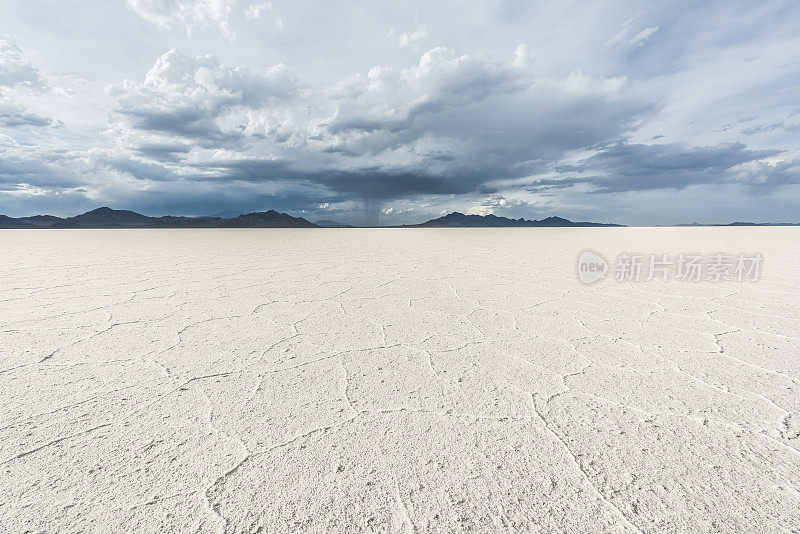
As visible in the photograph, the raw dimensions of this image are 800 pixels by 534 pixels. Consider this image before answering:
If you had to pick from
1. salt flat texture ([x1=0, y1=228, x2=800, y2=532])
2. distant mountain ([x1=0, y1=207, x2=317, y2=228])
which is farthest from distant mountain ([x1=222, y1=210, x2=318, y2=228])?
salt flat texture ([x1=0, y1=228, x2=800, y2=532])

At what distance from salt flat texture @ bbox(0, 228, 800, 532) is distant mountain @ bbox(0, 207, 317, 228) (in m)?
58.8

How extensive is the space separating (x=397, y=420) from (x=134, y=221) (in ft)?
270

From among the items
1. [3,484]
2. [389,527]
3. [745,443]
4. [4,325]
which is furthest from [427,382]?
[4,325]

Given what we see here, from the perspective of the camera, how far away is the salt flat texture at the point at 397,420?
960 mm

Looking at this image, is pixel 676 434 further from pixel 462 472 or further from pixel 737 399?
pixel 462 472

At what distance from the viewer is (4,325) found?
7.95 feet

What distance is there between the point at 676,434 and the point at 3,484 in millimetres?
2059

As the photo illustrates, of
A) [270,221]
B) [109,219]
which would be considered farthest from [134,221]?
[270,221]

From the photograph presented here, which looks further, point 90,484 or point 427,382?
point 427,382

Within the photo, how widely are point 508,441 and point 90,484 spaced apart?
48.4 inches

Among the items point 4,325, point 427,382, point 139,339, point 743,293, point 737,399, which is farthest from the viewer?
point 743,293

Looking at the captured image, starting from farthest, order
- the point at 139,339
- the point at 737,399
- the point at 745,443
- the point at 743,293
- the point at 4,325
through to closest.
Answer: the point at 743,293 < the point at 4,325 < the point at 139,339 < the point at 737,399 < the point at 745,443

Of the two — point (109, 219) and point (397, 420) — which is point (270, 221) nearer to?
point (109, 219)

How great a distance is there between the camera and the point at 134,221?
222 feet
